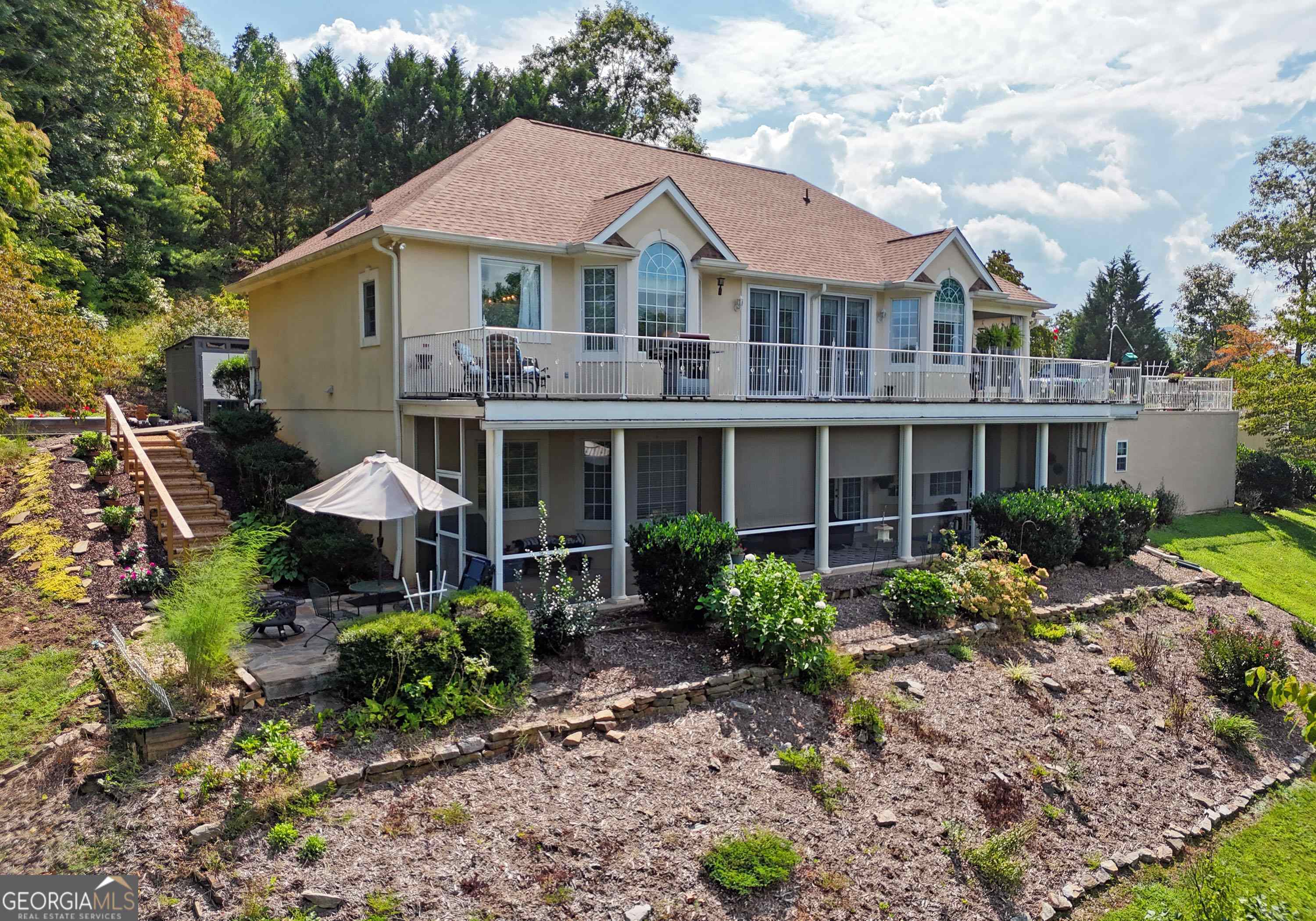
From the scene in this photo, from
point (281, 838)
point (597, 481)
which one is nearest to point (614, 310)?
point (597, 481)

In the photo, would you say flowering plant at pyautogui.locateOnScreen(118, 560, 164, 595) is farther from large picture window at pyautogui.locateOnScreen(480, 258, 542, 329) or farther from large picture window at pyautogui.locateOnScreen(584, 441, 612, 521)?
large picture window at pyautogui.locateOnScreen(584, 441, 612, 521)

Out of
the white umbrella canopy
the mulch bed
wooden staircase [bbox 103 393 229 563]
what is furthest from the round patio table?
the mulch bed

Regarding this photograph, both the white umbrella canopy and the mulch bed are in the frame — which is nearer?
the white umbrella canopy

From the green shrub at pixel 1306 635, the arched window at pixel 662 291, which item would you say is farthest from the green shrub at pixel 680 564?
the green shrub at pixel 1306 635

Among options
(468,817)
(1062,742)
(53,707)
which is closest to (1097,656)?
(1062,742)

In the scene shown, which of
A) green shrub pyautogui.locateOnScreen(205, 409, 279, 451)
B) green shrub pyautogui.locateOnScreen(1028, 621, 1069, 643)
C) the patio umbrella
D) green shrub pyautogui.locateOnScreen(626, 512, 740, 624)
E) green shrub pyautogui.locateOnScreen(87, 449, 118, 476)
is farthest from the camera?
green shrub pyautogui.locateOnScreen(205, 409, 279, 451)

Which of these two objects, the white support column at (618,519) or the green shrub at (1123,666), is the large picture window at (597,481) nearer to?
the white support column at (618,519)
